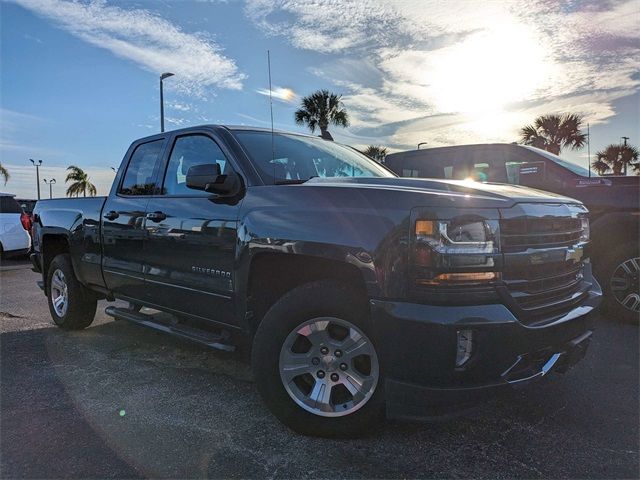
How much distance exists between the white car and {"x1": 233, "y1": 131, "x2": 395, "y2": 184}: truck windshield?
9263 mm

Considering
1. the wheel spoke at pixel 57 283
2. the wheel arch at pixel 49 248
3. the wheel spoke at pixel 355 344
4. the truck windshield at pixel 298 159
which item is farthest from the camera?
the wheel arch at pixel 49 248

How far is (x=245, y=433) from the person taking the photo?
2.86m

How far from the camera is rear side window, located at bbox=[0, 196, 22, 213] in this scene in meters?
11.0

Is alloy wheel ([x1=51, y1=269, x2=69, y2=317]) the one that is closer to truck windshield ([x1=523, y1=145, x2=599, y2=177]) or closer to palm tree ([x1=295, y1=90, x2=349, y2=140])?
truck windshield ([x1=523, y1=145, x2=599, y2=177])

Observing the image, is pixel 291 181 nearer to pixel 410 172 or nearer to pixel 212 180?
pixel 212 180

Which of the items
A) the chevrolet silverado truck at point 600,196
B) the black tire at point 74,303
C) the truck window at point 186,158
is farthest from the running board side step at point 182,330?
the chevrolet silverado truck at point 600,196

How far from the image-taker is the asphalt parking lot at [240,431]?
2.49m

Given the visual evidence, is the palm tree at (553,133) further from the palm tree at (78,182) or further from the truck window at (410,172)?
the palm tree at (78,182)

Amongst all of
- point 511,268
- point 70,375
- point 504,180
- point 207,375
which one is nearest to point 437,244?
point 511,268

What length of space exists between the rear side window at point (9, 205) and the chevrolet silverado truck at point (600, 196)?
10208 mm

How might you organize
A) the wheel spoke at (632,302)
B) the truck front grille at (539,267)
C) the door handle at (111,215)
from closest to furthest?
the truck front grille at (539,267) → the door handle at (111,215) → the wheel spoke at (632,302)

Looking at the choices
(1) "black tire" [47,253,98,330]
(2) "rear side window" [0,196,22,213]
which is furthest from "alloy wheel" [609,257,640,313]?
(2) "rear side window" [0,196,22,213]

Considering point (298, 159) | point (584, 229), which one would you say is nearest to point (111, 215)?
point (298, 159)

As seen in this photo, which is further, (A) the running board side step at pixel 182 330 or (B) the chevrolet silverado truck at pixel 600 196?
(B) the chevrolet silverado truck at pixel 600 196
